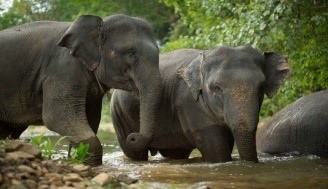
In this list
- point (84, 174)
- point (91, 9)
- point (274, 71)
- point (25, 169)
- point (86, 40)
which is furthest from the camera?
point (91, 9)

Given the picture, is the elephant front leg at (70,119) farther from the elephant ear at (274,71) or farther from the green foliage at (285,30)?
the green foliage at (285,30)

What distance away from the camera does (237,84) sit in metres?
8.96

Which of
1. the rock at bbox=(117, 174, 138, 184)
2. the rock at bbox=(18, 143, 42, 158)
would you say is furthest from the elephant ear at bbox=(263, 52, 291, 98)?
the rock at bbox=(18, 143, 42, 158)

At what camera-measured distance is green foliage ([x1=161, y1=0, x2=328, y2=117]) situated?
10492 mm

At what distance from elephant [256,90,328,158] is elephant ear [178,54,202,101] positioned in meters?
1.89

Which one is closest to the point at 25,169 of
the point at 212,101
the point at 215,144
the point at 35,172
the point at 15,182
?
the point at 35,172

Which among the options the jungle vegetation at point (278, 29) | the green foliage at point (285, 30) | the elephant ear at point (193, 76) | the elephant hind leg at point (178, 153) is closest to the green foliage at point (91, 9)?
the jungle vegetation at point (278, 29)

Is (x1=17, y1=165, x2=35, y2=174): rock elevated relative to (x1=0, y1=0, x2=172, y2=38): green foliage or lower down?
lower down

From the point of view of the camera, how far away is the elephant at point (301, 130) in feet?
34.6

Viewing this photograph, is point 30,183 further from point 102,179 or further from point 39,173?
point 102,179

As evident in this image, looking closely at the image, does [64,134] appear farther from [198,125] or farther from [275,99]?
[275,99]

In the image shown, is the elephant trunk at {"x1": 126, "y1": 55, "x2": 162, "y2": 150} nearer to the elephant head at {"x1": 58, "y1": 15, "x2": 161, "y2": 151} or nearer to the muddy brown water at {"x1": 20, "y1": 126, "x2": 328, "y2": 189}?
the elephant head at {"x1": 58, "y1": 15, "x2": 161, "y2": 151}

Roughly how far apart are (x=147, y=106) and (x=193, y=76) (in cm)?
120

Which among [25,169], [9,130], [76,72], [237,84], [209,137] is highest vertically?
[76,72]
